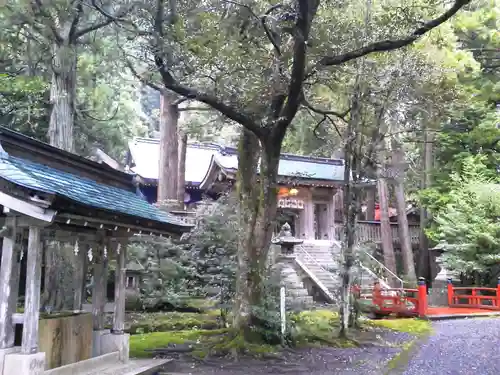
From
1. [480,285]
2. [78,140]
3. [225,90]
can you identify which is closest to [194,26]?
[225,90]

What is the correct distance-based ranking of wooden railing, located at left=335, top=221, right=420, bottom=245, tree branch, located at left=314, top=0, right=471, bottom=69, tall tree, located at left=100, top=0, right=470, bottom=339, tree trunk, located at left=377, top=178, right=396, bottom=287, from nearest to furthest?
tree branch, located at left=314, top=0, right=471, bottom=69 < tall tree, located at left=100, top=0, right=470, bottom=339 < tree trunk, located at left=377, top=178, right=396, bottom=287 < wooden railing, located at left=335, top=221, right=420, bottom=245

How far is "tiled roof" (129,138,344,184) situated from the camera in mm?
24703

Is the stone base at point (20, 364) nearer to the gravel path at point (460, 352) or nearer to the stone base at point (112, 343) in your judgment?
the stone base at point (112, 343)

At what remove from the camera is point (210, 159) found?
30.5 metres

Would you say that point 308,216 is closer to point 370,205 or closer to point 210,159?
point 210,159

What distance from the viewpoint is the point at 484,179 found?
815 inches

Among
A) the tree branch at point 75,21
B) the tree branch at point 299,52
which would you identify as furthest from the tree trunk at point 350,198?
the tree branch at point 75,21

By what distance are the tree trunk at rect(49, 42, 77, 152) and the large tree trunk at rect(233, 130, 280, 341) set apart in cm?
517

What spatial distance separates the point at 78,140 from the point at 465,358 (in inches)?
615

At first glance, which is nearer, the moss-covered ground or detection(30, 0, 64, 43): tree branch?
the moss-covered ground

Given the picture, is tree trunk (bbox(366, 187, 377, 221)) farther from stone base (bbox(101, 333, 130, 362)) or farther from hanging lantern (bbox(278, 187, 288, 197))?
stone base (bbox(101, 333, 130, 362))

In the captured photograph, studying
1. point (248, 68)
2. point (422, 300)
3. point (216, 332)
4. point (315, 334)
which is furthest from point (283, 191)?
point (248, 68)

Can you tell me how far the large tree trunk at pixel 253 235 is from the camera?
10.2m

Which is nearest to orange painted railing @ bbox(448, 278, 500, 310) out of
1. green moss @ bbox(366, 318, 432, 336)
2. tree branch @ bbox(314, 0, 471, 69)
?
green moss @ bbox(366, 318, 432, 336)
